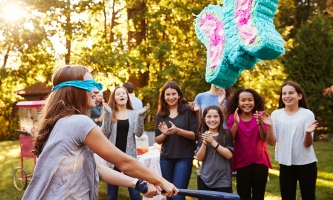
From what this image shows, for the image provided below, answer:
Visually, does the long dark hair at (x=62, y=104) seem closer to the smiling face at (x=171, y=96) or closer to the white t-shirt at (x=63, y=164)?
the white t-shirt at (x=63, y=164)

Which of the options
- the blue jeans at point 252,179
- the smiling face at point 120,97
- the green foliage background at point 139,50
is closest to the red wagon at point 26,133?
the smiling face at point 120,97

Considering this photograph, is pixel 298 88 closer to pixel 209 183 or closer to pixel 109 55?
pixel 209 183

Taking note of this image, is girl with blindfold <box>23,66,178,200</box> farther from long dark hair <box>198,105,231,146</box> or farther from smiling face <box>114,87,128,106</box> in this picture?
smiling face <box>114,87,128,106</box>

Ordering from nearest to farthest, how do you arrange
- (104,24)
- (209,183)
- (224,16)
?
1. (224,16)
2. (209,183)
3. (104,24)

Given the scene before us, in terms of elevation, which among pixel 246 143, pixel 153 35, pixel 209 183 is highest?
pixel 153 35

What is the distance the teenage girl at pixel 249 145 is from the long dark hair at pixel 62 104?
218cm

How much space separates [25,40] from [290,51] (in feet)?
27.1

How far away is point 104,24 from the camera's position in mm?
15641

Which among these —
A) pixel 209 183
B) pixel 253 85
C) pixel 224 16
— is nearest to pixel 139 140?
pixel 209 183

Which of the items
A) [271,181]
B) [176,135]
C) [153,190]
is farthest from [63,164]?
[271,181]

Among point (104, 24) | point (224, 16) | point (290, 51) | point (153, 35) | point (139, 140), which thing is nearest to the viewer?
point (224, 16)

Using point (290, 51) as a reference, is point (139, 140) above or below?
below

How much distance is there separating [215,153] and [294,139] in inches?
27.8

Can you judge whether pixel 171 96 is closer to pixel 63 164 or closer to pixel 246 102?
pixel 246 102
